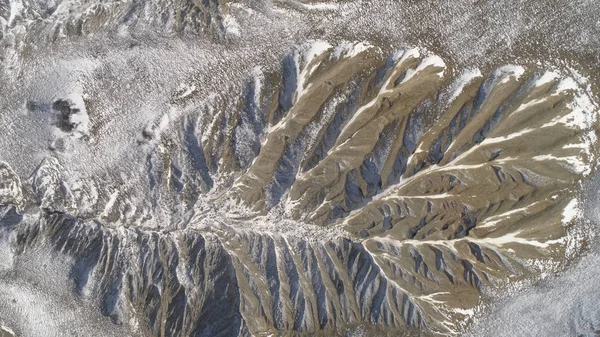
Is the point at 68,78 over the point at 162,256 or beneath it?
over

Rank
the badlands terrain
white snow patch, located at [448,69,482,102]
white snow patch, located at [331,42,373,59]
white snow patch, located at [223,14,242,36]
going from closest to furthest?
the badlands terrain
white snow patch, located at [448,69,482,102]
white snow patch, located at [331,42,373,59]
white snow patch, located at [223,14,242,36]

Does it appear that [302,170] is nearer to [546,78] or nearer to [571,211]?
[546,78]


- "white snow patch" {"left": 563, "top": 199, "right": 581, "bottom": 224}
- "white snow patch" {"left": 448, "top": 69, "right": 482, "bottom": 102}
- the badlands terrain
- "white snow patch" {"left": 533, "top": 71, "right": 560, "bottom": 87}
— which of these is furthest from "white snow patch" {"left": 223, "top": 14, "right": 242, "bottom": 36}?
"white snow patch" {"left": 563, "top": 199, "right": 581, "bottom": 224}

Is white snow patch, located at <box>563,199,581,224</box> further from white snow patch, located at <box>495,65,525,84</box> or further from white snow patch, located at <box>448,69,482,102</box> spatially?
white snow patch, located at <box>448,69,482,102</box>

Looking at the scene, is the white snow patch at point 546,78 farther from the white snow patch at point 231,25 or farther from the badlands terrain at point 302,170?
the white snow patch at point 231,25

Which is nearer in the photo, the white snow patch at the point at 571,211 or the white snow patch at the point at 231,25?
the white snow patch at the point at 571,211

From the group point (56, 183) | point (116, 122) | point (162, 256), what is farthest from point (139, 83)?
point (162, 256)

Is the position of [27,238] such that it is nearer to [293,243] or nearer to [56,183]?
[56,183]

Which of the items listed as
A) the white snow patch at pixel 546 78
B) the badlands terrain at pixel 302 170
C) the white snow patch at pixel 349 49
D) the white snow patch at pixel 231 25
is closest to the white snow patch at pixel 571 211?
the badlands terrain at pixel 302 170

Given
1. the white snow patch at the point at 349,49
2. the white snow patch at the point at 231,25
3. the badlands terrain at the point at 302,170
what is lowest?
the badlands terrain at the point at 302,170

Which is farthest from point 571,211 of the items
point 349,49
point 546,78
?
point 349,49

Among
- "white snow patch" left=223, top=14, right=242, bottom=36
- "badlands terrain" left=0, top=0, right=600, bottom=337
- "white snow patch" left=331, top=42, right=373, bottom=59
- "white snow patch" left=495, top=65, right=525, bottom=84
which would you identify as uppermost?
"white snow patch" left=495, top=65, right=525, bottom=84
